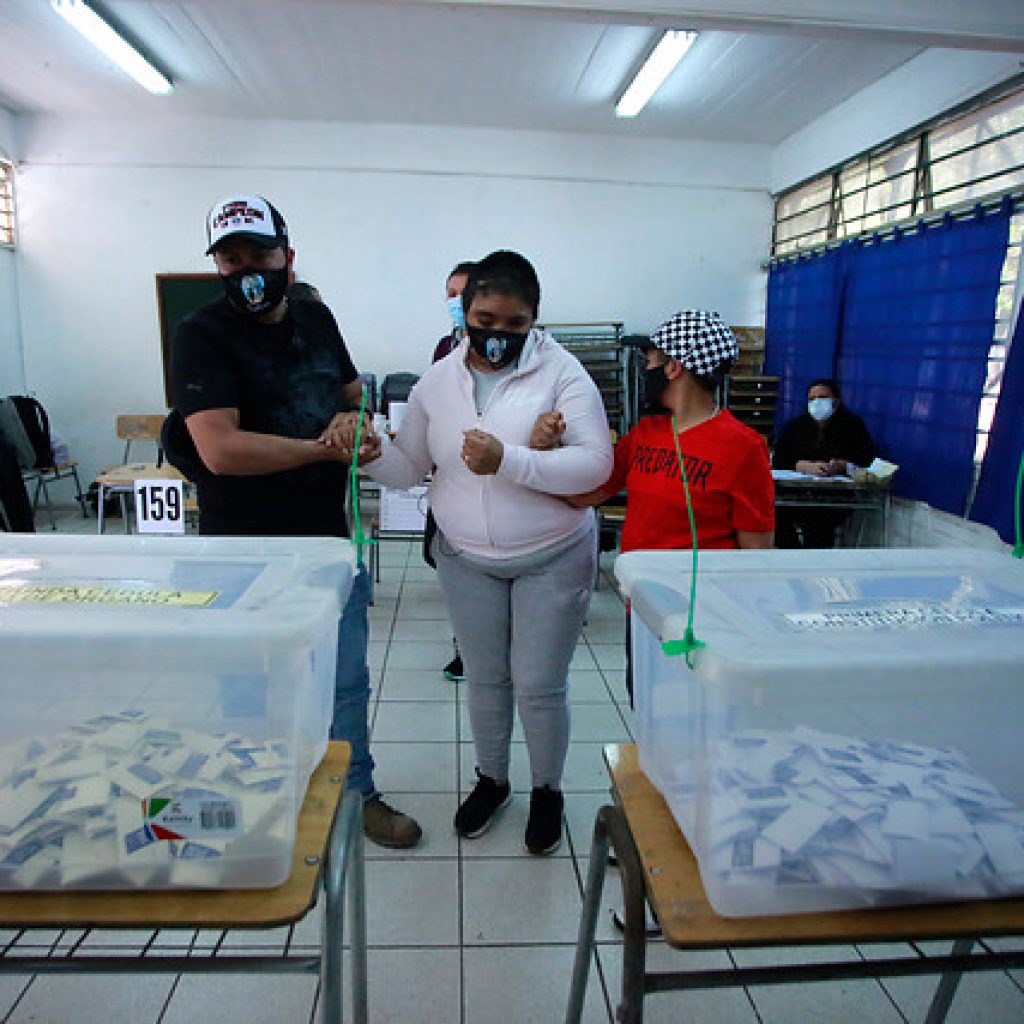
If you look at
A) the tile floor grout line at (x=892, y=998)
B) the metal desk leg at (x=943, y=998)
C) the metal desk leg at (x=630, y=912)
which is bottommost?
the tile floor grout line at (x=892, y=998)

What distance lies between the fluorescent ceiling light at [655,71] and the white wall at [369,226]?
0.77 m

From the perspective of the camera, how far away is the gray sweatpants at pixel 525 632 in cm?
164

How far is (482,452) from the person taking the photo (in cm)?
140

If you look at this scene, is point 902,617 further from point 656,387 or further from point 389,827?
point 389,827

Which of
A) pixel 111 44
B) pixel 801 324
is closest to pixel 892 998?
pixel 801 324

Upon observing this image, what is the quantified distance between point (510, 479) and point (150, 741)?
2.79ft

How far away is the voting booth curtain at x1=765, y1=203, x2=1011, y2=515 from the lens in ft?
11.8

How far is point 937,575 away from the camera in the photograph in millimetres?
1021

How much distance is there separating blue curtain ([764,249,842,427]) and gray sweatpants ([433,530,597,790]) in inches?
153

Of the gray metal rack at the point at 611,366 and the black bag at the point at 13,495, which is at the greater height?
the gray metal rack at the point at 611,366

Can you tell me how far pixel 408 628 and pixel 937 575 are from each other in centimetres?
271

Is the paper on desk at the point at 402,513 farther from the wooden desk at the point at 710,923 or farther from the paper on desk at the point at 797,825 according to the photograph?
the paper on desk at the point at 797,825

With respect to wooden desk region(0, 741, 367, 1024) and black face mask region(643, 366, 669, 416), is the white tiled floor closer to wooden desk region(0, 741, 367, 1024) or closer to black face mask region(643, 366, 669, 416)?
wooden desk region(0, 741, 367, 1024)

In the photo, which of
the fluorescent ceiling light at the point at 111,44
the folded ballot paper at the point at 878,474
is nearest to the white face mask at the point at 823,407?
the folded ballot paper at the point at 878,474
